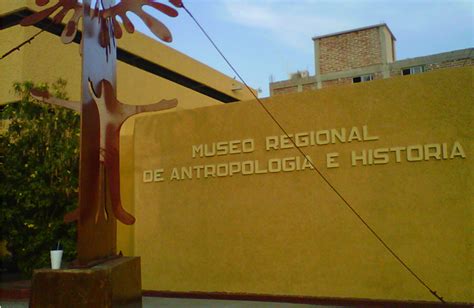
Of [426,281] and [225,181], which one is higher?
[225,181]

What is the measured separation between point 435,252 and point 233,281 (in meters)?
3.17

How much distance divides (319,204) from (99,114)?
374 cm

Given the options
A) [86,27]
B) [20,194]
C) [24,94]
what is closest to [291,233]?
[86,27]

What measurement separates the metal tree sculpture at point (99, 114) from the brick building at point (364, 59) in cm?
1646

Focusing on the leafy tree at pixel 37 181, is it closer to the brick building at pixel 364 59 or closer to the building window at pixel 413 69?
the brick building at pixel 364 59

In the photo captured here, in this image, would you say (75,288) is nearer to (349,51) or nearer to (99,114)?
(99,114)

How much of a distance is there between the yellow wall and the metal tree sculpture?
2740mm

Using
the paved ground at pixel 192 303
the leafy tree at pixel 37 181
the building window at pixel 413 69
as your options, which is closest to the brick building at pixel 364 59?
the building window at pixel 413 69

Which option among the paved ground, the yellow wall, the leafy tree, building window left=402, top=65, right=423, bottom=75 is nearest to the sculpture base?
the paved ground

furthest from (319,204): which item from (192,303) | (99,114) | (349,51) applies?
(349,51)

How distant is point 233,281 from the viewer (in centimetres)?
816

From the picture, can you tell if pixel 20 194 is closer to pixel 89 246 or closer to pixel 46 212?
pixel 46 212

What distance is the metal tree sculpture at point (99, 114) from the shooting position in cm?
494

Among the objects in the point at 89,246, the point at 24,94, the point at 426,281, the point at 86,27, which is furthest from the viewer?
the point at 24,94
